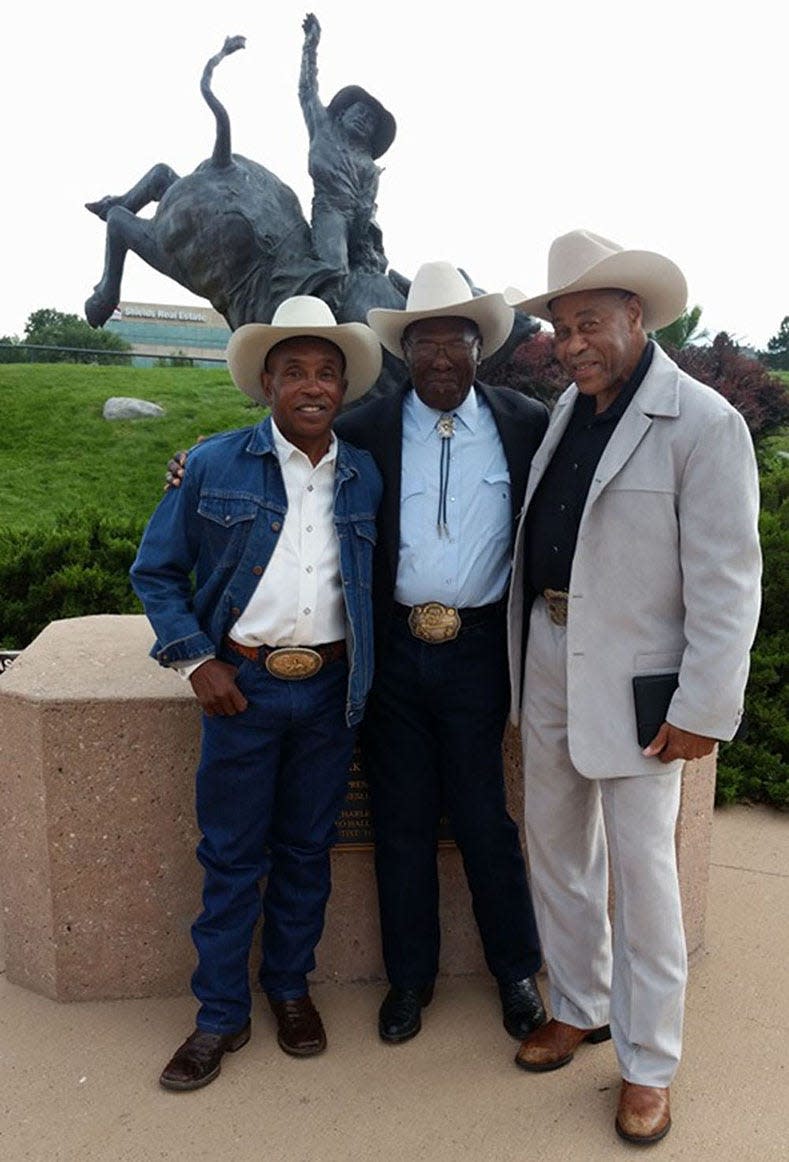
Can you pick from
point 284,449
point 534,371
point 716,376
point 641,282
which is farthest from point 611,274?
point 716,376

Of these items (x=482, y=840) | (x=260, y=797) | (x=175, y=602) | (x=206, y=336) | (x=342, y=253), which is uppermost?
(x=206, y=336)

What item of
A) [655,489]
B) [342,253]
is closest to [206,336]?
[342,253]

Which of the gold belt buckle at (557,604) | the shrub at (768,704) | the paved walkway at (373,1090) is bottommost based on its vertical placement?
the paved walkway at (373,1090)

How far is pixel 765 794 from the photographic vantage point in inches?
178

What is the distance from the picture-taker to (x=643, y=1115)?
245cm

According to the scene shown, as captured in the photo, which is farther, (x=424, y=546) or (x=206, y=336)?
(x=206, y=336)

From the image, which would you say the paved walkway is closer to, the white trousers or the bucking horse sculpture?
the white trousers

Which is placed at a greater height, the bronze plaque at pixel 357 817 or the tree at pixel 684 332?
the tree at pixel 684 332

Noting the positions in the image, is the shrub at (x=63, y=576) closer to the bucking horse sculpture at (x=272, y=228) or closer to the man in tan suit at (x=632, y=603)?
the bucking horse sculpture at (x=272, y=228)

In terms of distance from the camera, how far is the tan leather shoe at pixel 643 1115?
8.02ft

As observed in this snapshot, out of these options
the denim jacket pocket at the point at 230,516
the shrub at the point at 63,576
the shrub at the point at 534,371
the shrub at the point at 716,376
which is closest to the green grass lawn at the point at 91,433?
the shrub at the point at 63,576

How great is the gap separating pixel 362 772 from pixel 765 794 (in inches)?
94.0

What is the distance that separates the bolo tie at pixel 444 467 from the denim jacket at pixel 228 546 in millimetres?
187

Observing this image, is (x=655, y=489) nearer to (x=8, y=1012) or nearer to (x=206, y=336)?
(x=8, y=1012)
